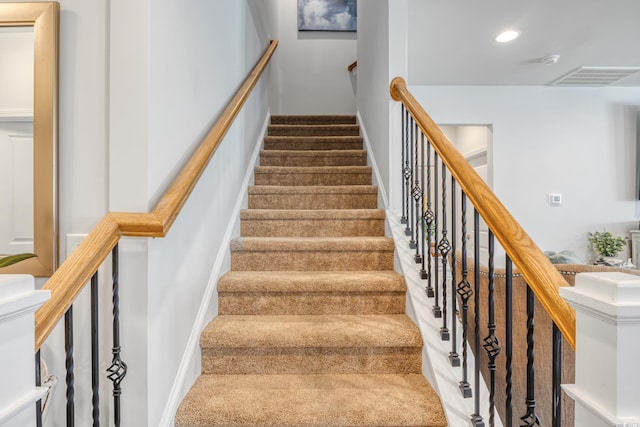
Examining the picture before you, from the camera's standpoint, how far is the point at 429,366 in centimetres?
146

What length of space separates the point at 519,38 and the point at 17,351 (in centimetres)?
361

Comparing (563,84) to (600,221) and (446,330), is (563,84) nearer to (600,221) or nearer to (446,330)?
(600,221)

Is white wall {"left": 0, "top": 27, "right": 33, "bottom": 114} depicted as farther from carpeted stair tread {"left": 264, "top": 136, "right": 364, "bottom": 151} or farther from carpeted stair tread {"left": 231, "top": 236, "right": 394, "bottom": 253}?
carpeted stair tread {"left": 264, "top": 136, "right": 364, "bottom": 151}

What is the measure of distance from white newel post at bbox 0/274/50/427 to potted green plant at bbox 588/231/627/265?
180 inches

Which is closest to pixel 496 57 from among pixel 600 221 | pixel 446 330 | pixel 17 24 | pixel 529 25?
pixel 529 25

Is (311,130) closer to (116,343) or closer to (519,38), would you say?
(519,38)

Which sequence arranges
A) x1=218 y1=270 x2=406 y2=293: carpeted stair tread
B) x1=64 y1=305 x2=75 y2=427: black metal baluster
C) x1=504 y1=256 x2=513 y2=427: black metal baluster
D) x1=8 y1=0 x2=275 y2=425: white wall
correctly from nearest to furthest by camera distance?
1. x1=64 y1=305 x2=75 y2=427: black metal baluster
2. x1=504 y1=256 x2=513 y2=427: black metal baluster
3. x1=8 y1=0 x2=275 y2=425: white wall
4. x1=218 y1=270 x2=406 y2=293: carpeted stair tread

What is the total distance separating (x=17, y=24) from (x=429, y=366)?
1.94 meters

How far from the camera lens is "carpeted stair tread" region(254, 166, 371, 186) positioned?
291cm

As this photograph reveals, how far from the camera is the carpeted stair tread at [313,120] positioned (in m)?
4.14

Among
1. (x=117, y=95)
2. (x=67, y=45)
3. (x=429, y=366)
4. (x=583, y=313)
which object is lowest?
(x=429, y=366)

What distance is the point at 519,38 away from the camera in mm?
2947

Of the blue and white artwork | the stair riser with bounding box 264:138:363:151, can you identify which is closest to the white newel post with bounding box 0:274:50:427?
the stair riser with bounding box 264:138:363:151

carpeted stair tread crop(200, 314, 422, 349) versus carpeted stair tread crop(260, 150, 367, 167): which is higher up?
carpeted stair tread crop(260, 150, 367, 167)
